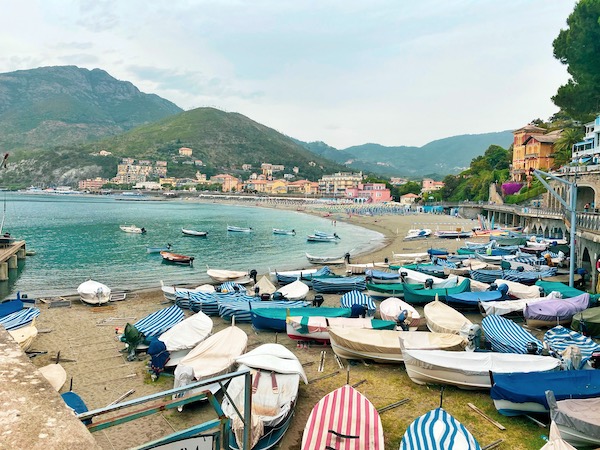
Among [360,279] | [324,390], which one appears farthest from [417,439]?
[360,279]

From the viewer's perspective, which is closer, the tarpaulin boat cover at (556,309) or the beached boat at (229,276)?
the tarpaulin boat cover at (556,309)

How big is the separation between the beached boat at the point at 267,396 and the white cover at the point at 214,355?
0.78 metres

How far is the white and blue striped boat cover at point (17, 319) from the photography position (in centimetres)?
1574

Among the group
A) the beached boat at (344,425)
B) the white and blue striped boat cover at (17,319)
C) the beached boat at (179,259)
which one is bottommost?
the beached boat at (179,259)

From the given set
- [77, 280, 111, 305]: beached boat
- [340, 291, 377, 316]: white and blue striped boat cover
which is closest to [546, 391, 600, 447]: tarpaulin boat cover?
[340, 291, 377, 316]: white and blue striped boat cover

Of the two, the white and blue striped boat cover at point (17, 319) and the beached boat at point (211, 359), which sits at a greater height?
the beached boat at point (211, 359)

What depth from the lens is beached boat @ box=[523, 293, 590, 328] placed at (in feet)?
57.2

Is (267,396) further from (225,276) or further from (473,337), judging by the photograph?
(225,276)

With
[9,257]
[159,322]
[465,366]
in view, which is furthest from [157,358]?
[9,257]

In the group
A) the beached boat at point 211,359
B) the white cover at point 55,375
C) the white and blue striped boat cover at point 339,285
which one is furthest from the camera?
the white and blue striped boat cover at point 339,285

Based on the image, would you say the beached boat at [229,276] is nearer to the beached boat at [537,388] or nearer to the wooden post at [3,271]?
the wooden post at [3,271]

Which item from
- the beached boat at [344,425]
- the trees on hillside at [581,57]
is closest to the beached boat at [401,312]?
the beached boat at [344,425]

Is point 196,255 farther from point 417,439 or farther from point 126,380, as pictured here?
point 417,439

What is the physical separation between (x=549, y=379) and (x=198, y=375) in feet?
29.1
